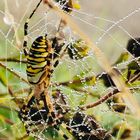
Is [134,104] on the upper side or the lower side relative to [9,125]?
upper

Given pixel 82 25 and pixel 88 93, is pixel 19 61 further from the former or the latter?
pixel 82 25

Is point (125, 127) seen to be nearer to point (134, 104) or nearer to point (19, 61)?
point (19, 61)

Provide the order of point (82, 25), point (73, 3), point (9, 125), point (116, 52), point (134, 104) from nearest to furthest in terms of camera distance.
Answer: point (134, 104)
point (73, 3)
point (9, 125)
point (116, 52)
point (82, 25)

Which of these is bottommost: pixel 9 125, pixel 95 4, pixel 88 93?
pixel 9 125

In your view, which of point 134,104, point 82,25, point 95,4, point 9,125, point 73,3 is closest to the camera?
point 134,104

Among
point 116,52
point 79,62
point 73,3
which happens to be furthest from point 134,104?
point 116,52

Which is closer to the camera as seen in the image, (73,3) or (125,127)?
(73,3)
